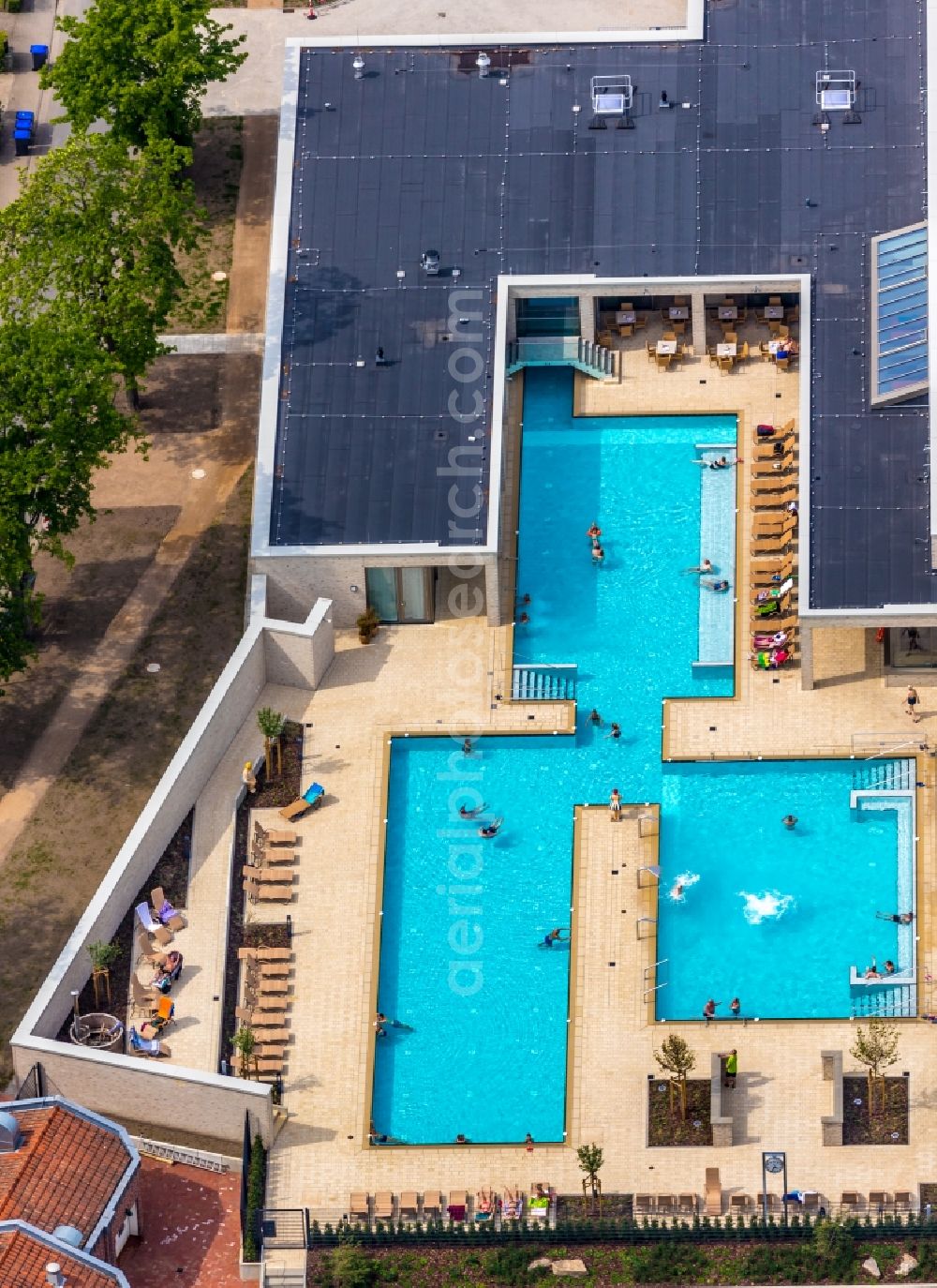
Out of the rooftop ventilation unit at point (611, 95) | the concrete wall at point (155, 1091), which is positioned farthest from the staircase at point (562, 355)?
the concrete wall at point (155, 1091)

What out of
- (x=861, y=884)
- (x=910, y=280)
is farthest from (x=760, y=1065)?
(x=910, y=280)

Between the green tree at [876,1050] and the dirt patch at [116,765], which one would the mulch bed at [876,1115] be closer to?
the green tree at [876,1050]

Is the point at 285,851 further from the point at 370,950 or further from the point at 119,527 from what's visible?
the point at 119,527

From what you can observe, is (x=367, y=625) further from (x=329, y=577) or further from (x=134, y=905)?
(x=134, y=905)

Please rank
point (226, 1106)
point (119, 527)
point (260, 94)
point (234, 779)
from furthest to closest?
point (260, 94)
point (119, 527)
point (234, 779)
point (226, 1106)

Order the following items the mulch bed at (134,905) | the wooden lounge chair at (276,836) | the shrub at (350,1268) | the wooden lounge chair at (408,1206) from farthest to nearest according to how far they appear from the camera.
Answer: the wooden lounge chair at (276,836) < the mulch bed at (134,905) < the wooden lounge chair at (408,1206) < the shrub at (350,1268)

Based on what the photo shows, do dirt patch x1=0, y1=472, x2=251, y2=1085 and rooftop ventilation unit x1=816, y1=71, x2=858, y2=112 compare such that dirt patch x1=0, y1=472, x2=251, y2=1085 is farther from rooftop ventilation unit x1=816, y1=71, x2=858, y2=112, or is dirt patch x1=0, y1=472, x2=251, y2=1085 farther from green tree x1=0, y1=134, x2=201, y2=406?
rooftop ventilation unit x1=816, y1=71, x2=858, y2=112
